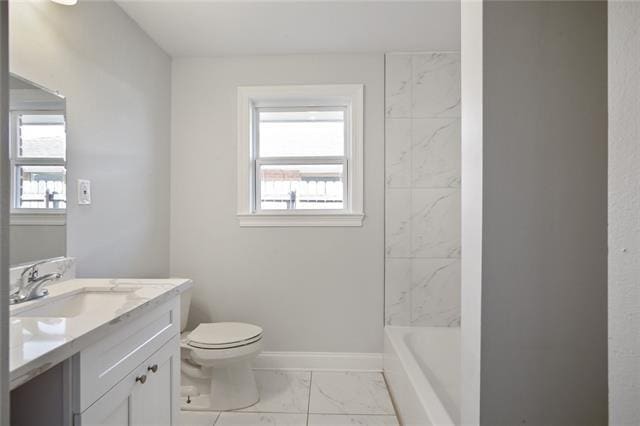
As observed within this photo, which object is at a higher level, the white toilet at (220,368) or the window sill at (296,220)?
the window sill at (296,220)

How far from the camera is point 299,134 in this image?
2.46 metres

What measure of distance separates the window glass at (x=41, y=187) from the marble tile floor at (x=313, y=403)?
1343 mm

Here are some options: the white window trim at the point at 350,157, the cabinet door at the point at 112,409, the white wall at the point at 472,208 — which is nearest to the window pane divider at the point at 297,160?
the white window trim at the point at 350,157

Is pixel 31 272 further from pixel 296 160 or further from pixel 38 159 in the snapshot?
pixel 296 160

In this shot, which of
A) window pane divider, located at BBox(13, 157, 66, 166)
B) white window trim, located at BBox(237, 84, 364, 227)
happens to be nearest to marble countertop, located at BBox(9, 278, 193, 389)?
window pane divider, located at BBox(13, 157, 66, 166)

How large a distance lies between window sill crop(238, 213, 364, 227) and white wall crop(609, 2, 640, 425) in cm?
188

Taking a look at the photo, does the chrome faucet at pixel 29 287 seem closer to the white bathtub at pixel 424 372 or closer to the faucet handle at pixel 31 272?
the faucet handle at pixel 31 272

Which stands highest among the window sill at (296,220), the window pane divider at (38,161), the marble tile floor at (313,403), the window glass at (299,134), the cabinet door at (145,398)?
the window glass at (299,134)

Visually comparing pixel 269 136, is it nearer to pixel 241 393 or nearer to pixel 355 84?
pixel 355 84

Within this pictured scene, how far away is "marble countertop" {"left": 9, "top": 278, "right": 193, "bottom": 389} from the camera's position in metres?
0.63

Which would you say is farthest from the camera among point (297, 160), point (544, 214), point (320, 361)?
point (297, 160)

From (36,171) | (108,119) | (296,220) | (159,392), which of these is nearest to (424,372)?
(296,220)

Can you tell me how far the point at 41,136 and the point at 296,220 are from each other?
1.47 metres

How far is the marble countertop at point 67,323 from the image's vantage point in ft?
2.08
